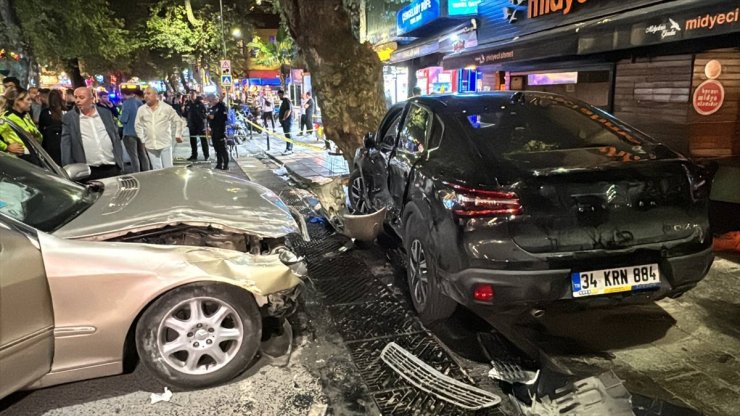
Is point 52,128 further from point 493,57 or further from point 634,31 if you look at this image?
point 634,31

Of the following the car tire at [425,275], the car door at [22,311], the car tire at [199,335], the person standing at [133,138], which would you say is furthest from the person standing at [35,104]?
the car tire at [425,275]

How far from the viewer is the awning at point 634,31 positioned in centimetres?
532

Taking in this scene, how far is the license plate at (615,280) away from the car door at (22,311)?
2995 mm

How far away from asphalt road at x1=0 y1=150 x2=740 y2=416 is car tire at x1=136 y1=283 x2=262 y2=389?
14 centimetres

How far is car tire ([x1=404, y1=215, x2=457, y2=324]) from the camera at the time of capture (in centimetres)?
380

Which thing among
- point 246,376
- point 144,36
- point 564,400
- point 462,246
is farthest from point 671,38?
point 144,36

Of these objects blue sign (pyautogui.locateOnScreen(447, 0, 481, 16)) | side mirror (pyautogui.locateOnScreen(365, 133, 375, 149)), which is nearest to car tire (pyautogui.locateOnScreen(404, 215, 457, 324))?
side mirror (pyautogui.locateOnScreen(365, 133, 375, 149))

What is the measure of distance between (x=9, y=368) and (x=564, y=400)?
9.50 feet

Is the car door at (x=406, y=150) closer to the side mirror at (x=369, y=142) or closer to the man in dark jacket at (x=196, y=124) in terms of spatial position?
the side mirror at (x=369, y=142)

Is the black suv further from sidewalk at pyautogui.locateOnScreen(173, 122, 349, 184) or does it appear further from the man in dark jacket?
the man in dark jacket

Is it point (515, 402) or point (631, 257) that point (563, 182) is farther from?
point (515, 402)

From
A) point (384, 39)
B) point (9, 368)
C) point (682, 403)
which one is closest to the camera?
point (9, 368)

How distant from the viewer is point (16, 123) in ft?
19.2

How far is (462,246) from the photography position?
332 centimetres
